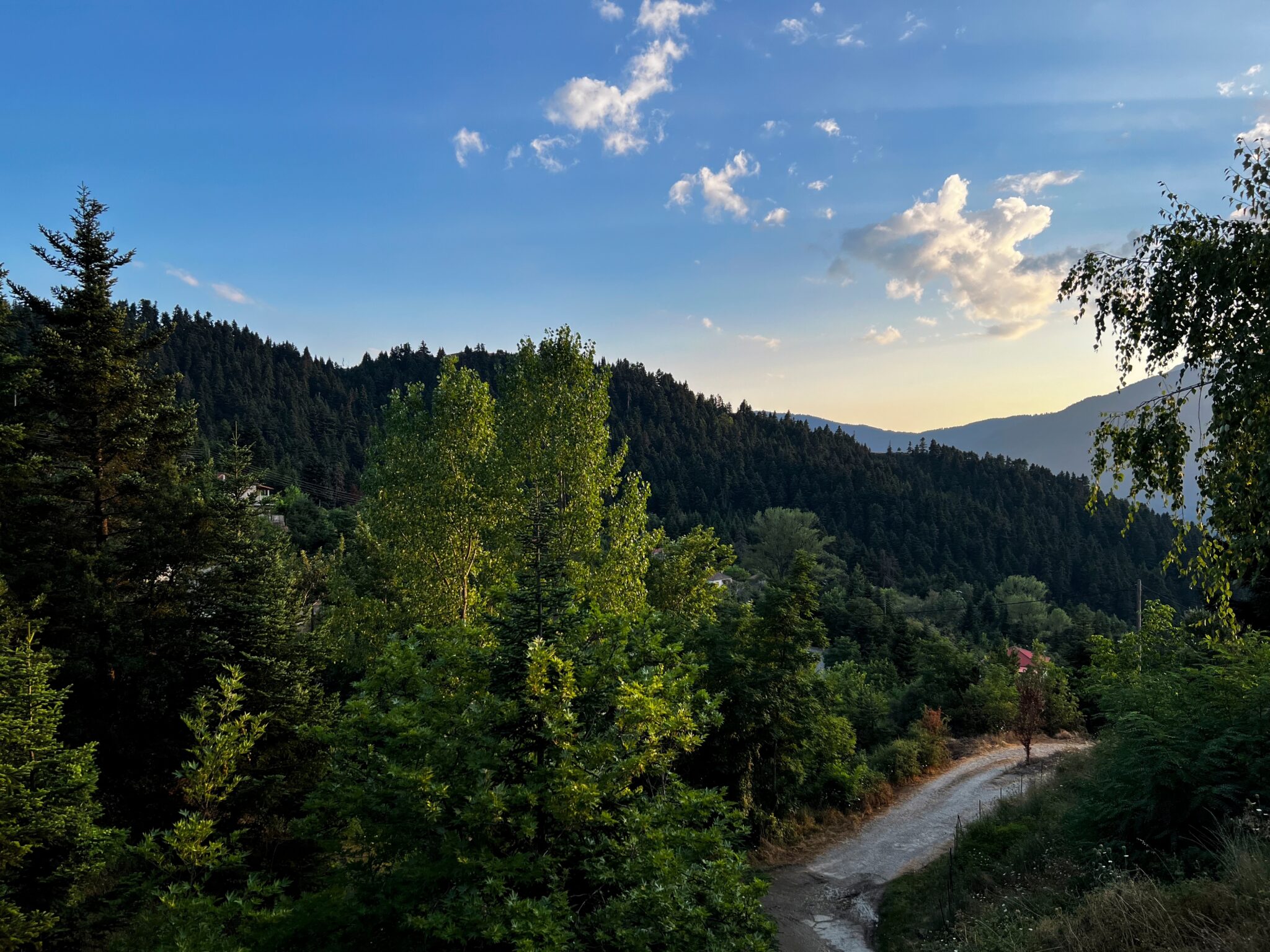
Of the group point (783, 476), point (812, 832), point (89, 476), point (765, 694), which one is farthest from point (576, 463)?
point (783, 476)

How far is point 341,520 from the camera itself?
182 feet

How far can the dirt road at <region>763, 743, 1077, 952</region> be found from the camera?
1449cm

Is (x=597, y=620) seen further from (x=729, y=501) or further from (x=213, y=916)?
(x=729, y=501)

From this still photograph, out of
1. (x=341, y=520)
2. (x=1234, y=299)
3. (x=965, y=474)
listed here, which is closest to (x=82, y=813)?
(x=1234, y=299)

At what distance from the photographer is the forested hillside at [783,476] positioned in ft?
378

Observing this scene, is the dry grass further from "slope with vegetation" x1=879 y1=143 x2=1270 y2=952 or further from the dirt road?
"slope with vegetation" x1=879 y1=143 x2=1270 y2=952

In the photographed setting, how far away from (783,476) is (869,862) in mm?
137280

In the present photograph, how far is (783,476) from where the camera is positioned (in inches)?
5989

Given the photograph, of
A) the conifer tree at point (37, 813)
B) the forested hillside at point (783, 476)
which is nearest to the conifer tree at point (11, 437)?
the conifer tree at point (37, 813)

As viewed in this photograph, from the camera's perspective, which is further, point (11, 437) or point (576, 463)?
point (576, 463)

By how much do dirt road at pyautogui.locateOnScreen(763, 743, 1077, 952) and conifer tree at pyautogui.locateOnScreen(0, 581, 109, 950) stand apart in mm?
12644

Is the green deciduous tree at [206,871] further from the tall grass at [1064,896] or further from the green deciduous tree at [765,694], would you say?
the green deciduous tree at [765,694]

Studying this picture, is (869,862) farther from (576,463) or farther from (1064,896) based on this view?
(576,463)

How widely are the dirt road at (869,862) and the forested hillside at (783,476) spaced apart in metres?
71.9
